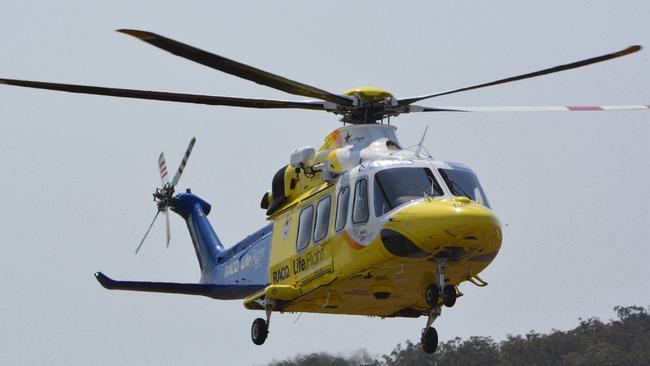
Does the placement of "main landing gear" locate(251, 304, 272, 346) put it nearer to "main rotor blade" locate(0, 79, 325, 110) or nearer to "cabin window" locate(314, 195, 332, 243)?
"cabin window" locate(314, 195, 332, 243)

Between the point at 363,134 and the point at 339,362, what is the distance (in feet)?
44.5

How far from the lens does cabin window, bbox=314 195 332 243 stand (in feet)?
70.8

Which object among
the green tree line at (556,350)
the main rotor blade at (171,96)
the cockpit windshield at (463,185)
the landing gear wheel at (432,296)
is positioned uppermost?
the main rotor blade at (171,96)

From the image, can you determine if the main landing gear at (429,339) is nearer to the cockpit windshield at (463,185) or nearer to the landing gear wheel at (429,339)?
the landing gear wheel at (429,339)

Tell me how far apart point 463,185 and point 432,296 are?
1745mm

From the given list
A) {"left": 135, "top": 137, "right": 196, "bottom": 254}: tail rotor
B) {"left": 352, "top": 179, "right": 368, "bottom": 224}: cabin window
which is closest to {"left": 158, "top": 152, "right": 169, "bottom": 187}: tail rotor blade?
{"left": 135, "top": 137, "right": 196, "bottom": 254}: tail rotor

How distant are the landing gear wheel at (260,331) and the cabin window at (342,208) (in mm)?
2440

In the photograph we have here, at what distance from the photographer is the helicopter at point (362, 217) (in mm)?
19844

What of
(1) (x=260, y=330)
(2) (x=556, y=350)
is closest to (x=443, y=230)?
(1) (x=260, y=330)

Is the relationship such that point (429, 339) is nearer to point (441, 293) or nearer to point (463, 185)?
point (441, 293)

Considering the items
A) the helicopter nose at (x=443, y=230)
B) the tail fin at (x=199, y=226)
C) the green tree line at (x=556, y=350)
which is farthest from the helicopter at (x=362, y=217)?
the green tree line at (x=556, y=350)

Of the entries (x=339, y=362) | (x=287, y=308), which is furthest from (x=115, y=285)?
(x=339, y=362)

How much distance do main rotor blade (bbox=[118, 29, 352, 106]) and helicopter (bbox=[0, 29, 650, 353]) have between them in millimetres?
22

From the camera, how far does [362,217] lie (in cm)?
2073
